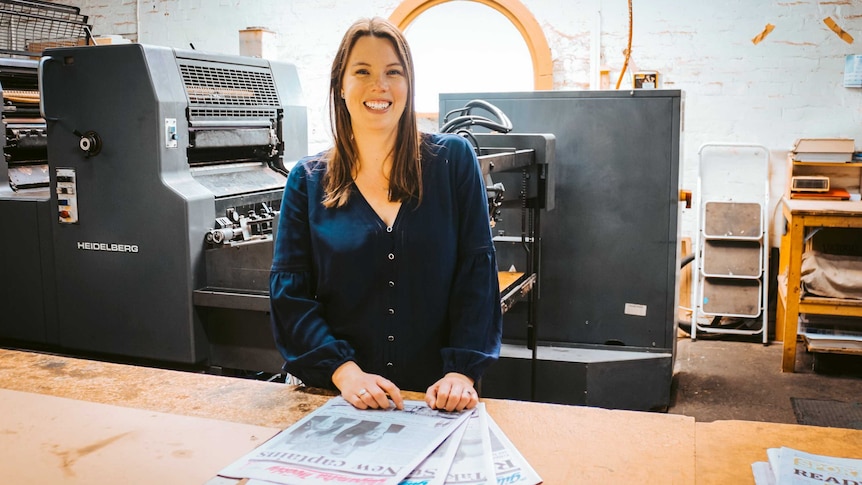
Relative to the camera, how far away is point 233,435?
1.25 m

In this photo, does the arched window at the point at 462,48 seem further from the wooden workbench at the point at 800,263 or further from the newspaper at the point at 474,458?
the newspaper at the point at 474,458

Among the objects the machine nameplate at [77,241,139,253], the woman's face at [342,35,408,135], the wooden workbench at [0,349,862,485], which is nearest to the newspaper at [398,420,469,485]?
the wooden workbench at [0,349,862,485]

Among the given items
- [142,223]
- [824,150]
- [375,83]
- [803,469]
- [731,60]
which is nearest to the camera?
[803,469]

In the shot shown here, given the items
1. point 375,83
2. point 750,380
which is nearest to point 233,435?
point 375,83

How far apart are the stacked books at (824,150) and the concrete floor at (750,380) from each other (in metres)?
1.13

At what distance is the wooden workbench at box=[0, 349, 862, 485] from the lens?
112 centimetres

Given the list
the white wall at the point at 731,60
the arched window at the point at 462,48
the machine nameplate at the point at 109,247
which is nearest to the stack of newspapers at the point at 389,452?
the machine nameplate at the point at 109,247

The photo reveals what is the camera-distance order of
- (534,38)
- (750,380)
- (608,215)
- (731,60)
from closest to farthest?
(608,215)
(750,380)
(731,60)
(534,38)

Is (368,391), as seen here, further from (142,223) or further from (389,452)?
(142,223)

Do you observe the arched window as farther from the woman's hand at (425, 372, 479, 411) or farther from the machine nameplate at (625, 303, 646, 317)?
the woman's hand at (425, 372, 479, 411)

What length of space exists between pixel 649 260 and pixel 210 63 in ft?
6.89

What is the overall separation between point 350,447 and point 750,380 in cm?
347

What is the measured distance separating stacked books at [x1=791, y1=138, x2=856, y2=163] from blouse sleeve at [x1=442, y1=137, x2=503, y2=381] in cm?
354

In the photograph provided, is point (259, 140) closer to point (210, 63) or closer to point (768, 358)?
point (210, 63)
